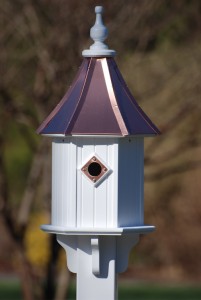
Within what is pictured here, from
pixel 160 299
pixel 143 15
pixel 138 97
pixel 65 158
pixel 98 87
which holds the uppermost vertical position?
pixel 143 15

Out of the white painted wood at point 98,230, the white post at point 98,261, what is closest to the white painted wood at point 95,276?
the white post at point 98,261

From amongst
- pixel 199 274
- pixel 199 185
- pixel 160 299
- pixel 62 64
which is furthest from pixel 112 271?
pixel 199 274

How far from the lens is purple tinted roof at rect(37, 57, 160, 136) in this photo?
5.42m

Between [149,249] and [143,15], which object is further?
[149,249]

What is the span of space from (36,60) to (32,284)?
2594 mm

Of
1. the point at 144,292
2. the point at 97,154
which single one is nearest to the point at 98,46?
the point at 97,154

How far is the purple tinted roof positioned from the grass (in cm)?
1135

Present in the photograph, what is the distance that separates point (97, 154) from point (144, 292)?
12832 mm

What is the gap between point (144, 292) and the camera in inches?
711

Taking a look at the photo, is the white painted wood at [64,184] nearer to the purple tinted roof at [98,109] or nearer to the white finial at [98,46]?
the purple tinted roof at [98,109]

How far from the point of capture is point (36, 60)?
11.9 m

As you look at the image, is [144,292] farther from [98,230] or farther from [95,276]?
[98,230]

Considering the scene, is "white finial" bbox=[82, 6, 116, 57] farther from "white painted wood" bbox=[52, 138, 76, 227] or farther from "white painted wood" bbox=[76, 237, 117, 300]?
"white painted wood" bbox=[76, 237, 117, 300]

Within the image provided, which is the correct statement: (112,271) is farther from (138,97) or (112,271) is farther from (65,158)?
(138,97)
